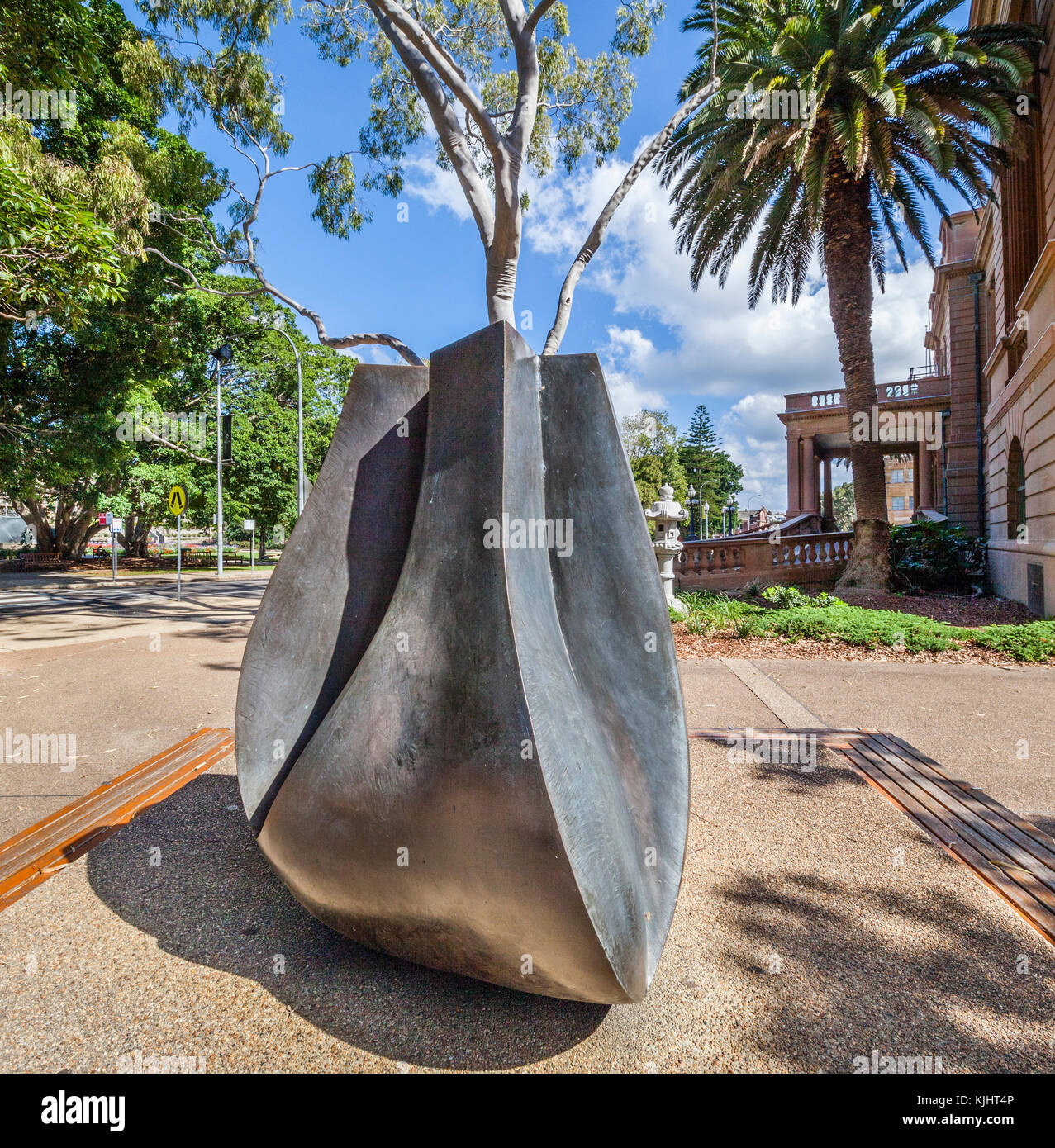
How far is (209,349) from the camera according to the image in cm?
2261

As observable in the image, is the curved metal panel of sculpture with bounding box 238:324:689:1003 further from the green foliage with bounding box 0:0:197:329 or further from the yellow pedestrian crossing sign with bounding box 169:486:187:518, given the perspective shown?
A: the yellow pedestrian crossing sign with bounding box 169:486:187:518

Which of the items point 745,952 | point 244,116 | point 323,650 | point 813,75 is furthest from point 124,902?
point 813,75

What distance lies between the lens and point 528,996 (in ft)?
7.77

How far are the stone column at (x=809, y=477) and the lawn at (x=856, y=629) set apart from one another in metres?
21.7

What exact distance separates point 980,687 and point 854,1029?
669 cm

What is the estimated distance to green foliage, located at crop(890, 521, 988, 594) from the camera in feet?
51.2

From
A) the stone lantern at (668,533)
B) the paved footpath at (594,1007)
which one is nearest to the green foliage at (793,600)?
the stone lantern at (668,533)

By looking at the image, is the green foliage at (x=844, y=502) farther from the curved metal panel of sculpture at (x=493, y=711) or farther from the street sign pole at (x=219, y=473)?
the curved metal panel of sculpture at (x=493, y=711)

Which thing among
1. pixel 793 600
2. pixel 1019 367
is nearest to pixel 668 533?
pixel 793 600

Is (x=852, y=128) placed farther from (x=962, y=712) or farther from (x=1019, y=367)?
(x=962, y=712)

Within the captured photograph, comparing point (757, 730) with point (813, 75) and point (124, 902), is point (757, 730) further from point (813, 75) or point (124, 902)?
point (813, 75)

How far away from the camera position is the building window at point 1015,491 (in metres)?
15.4

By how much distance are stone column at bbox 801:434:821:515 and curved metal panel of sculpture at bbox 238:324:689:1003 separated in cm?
3228

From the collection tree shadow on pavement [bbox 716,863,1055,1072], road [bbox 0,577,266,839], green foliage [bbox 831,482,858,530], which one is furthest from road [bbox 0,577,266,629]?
green foliage [bbox 831,482,858,530]
